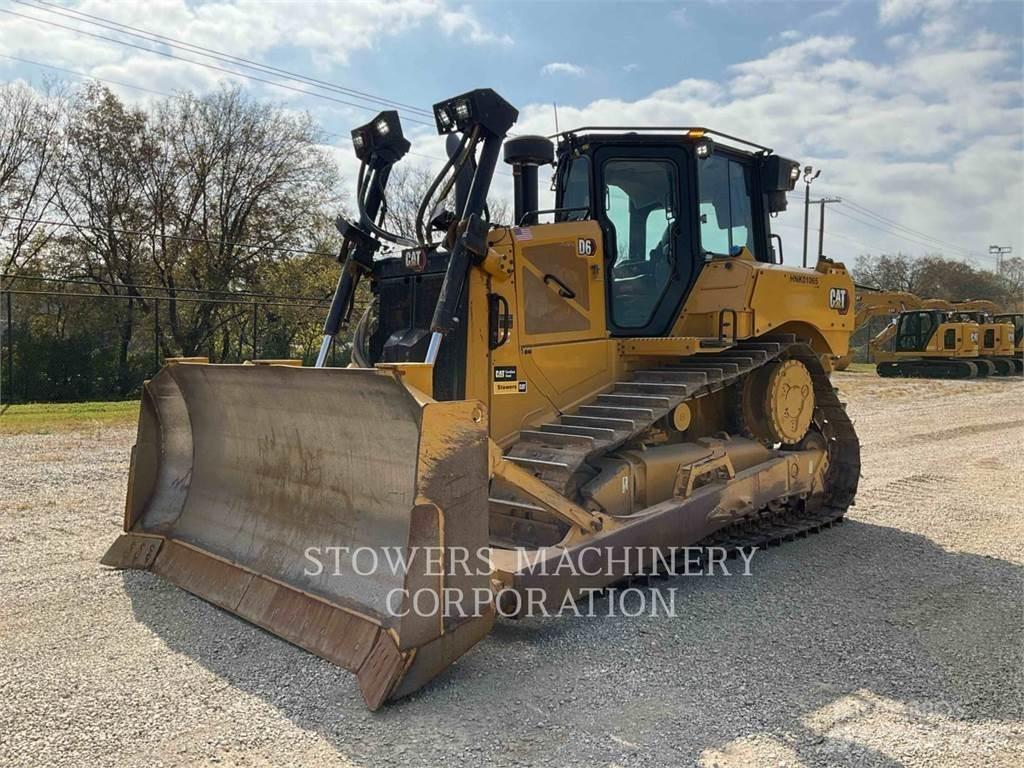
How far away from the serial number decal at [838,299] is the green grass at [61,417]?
10.5m

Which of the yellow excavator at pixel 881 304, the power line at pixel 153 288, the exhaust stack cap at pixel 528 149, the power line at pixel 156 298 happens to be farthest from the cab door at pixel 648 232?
the yellow excavator at pixel 881 304

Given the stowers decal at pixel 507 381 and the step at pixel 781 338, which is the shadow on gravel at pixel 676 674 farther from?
the step at pixel 781 338

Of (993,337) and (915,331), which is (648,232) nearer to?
(915,331)

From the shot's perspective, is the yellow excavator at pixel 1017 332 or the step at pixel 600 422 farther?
the yellow excavator at pixel 1017 332

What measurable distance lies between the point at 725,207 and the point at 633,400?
1971mm

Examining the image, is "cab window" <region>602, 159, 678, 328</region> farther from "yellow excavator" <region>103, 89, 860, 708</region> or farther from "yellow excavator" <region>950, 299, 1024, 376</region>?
"yellow excavator" <region>950, 299, 1024, 376</region>

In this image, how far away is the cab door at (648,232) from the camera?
5.54 metres

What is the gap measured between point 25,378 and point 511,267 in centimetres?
1824

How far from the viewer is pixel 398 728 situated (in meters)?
3.08

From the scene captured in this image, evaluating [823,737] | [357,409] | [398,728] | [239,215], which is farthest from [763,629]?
[239,215]

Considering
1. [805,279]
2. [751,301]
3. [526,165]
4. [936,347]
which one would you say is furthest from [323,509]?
[936,347]

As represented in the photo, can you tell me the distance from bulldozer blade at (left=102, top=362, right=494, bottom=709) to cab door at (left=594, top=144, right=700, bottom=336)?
2.32 m

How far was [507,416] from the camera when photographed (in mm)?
4910

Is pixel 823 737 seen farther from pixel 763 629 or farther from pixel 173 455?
pixel 173 455
